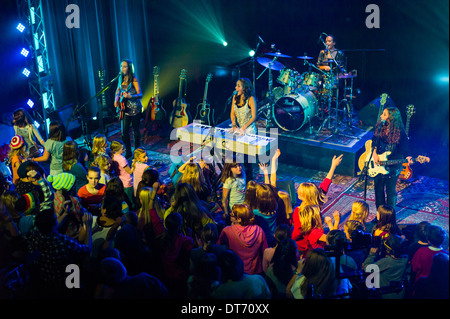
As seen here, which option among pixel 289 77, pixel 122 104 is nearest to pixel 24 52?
pixel 122 104

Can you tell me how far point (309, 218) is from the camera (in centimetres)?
426

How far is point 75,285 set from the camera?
3807mm

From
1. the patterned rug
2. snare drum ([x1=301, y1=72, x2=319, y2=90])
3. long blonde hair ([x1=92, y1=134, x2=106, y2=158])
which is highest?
snare drum ([x1=301, y1=72, x2=319, y2=90])

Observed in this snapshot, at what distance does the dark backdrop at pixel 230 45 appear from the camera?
7.67 metres

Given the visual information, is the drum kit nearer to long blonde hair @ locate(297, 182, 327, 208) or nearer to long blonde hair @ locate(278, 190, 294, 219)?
long blonde hair @ locate(278, 190, 294, 219)

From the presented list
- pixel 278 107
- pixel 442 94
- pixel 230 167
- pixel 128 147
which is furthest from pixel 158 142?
pixel 442 94

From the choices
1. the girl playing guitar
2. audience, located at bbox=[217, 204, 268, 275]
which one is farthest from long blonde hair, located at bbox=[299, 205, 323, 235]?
the girl playing guitar

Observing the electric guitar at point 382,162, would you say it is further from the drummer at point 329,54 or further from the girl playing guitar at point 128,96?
the girl playing guitar at point 128,96

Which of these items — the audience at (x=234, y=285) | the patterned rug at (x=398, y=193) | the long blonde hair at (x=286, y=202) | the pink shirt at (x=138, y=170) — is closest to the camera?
the audience at (x=234, y=285)

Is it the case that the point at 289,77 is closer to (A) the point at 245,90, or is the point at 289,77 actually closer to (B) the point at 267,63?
(B) the point at 267,63

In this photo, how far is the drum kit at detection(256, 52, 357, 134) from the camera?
7.72 metres

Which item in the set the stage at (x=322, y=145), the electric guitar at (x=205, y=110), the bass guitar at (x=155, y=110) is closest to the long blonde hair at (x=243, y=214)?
the stage at (x=322, y=145)

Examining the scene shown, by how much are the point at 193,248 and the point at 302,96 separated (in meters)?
4.31
